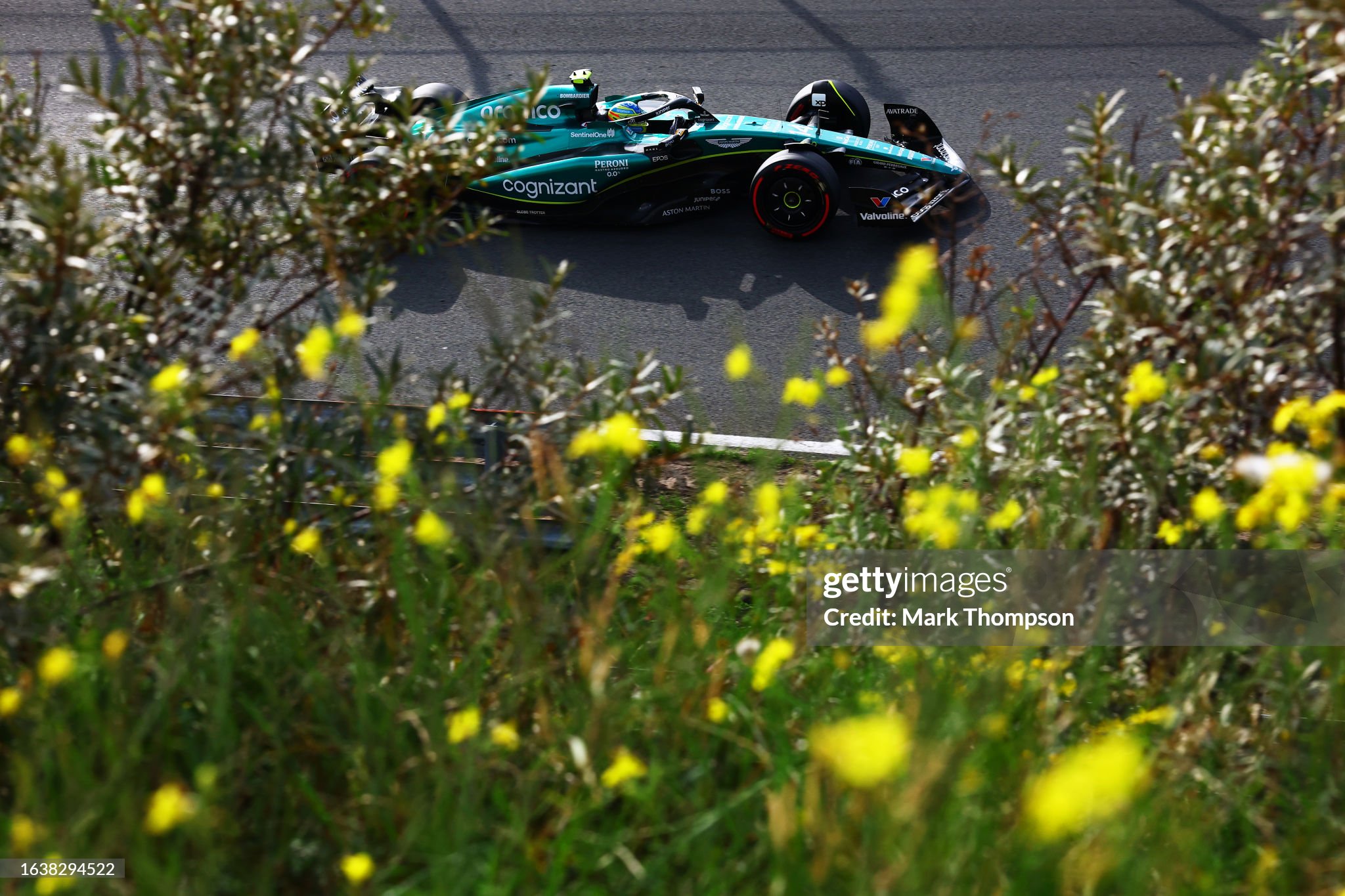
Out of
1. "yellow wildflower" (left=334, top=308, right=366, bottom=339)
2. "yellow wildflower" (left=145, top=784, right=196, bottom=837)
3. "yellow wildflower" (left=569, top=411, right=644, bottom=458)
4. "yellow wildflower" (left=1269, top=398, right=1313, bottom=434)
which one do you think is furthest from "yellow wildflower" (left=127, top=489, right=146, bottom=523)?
"yellow wildflower" (left=1269, top=398, right=1313, bottom=434)

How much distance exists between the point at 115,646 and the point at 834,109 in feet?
20.5

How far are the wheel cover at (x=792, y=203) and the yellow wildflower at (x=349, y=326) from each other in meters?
4.46

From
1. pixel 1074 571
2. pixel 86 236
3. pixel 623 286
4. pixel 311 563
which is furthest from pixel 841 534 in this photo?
pixel 623 286

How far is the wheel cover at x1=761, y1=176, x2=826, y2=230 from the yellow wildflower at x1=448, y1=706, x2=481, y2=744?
5.13 m

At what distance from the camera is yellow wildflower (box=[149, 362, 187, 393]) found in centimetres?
286

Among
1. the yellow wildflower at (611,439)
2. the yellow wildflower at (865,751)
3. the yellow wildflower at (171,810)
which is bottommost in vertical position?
the yellow wildflower at (171,810)

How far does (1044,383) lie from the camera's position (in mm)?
3582

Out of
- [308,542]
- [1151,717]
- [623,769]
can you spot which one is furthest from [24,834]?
[1151,717]

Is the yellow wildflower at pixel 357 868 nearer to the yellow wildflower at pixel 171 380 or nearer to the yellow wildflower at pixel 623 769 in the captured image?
the yellow wildflower at pixel 623 769

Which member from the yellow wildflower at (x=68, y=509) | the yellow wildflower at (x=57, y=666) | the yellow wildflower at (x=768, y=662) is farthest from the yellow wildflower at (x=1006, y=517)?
the yellow wildflower at (x=68, y=509)

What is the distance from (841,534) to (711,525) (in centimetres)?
42

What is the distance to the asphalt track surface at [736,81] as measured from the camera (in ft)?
21.8

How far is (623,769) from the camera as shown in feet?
8.04

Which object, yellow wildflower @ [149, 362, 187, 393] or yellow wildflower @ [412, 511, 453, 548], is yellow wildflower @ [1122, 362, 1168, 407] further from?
yellow wildflower @ [149, 362, 187, 393]
